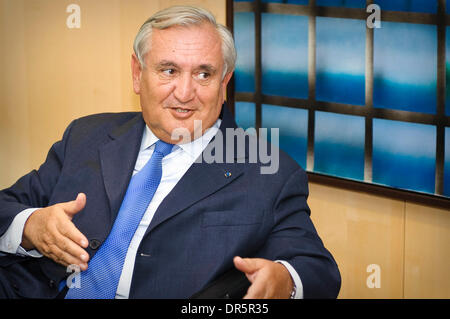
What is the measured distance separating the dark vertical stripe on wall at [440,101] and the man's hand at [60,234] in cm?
121

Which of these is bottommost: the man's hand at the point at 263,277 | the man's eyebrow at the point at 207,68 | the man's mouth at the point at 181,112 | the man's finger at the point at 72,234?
the man's hand at the point at 263,277

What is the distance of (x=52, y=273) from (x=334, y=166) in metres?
1.20

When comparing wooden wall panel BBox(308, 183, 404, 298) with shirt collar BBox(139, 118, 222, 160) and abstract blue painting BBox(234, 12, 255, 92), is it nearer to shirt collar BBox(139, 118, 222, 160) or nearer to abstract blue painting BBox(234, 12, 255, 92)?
abstract blue painting BBox(234, 12, 255, 92)

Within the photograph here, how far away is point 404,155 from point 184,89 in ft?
2.87

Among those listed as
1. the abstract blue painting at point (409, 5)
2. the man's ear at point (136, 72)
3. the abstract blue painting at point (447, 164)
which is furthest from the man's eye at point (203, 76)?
the abstract blue painting at point (447, 164)

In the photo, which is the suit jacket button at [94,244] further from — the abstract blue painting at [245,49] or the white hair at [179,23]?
the abstract blue painting at [245,49]

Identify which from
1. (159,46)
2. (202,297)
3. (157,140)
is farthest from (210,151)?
(202,297)

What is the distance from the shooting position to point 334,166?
2482 millimetres

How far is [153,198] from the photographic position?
186 cm

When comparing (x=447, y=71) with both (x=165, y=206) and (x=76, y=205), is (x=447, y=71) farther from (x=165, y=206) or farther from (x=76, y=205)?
(x=76, y=205)

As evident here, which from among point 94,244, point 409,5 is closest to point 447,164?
point 409,5

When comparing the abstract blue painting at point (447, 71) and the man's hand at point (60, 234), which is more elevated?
the abstract blue painting at point (447, 71)

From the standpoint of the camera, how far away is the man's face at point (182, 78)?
1.84 metres

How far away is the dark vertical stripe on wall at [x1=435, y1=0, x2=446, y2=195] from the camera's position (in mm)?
2035
